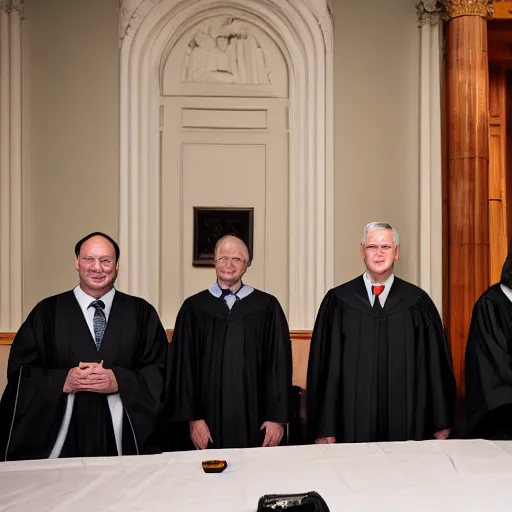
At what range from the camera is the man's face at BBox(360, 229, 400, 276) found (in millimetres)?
4184

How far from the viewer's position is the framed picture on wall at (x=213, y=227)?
6516mm

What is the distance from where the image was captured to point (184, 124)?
21.5ft

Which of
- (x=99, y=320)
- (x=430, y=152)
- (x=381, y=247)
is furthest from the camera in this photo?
(x=430, y=152)

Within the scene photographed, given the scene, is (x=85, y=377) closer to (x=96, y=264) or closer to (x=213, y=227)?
(x=96, y=264)

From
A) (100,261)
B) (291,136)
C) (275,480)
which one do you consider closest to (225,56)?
(291,136)

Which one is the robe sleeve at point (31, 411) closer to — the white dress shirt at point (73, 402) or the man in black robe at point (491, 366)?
the white dress shirt at point (73, 402)

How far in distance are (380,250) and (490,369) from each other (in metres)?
0.95

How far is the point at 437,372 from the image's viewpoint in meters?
4.20

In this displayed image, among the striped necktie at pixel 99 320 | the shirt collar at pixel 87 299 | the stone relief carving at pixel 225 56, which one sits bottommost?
the striped necktie at pixel 99 320

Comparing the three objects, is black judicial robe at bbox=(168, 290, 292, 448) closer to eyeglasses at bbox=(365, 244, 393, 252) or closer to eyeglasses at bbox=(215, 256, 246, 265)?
eyeglasses at bbox=(215, 256, 246, 265)

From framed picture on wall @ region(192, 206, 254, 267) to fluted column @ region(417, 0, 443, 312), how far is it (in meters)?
1.66

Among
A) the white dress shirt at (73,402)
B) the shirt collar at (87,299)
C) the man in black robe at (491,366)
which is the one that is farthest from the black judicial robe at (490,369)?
the shirt collar at (87,299)

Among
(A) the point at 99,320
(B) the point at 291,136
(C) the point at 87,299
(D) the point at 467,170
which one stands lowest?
(A) the point at 99,320

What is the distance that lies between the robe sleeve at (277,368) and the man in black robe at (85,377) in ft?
2.31
